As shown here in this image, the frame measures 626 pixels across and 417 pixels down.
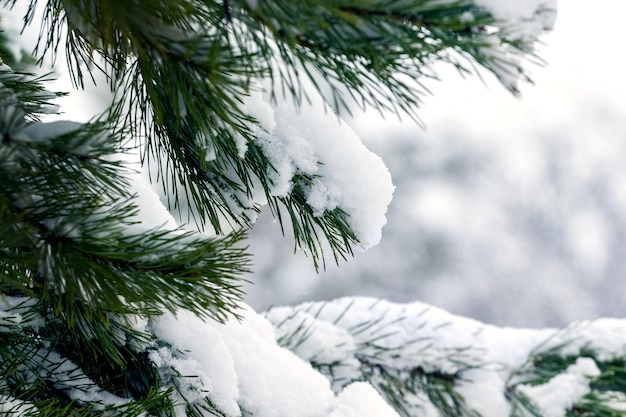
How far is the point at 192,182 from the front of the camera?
810 millimetres

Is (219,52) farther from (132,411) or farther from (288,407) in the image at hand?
(288,407)

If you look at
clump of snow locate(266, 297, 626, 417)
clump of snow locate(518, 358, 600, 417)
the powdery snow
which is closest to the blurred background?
clump of snow locate(266, 297, 626, 417)

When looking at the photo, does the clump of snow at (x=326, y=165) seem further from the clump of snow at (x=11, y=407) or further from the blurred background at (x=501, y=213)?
the blurred background at (x=501, y=213)

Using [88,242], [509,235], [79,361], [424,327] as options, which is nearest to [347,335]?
[424,327]

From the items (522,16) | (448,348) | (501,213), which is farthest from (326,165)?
(501,213)

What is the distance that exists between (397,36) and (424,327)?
1.20m

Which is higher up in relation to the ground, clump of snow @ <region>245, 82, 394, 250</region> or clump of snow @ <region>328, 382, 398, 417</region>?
clump of snow @ <region>245, 82, 394, 250</region>

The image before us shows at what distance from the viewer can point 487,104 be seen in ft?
29.8

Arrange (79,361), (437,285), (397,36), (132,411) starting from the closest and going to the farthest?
(397,36), (132,411), (79,361), (437,285)

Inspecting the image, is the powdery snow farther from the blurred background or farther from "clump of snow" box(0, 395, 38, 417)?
the blurred background

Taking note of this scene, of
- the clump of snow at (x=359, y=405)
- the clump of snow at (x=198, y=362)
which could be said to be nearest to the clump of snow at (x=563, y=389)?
the clump of snow at (x=359, y=405)

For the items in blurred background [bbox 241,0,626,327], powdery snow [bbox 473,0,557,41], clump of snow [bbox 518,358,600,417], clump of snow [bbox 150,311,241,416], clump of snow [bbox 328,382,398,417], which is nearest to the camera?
powdery snow [bbox 473,0,557,41]

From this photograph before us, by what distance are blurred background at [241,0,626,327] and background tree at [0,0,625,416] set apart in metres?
5.98

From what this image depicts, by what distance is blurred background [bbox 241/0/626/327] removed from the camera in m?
7.43
